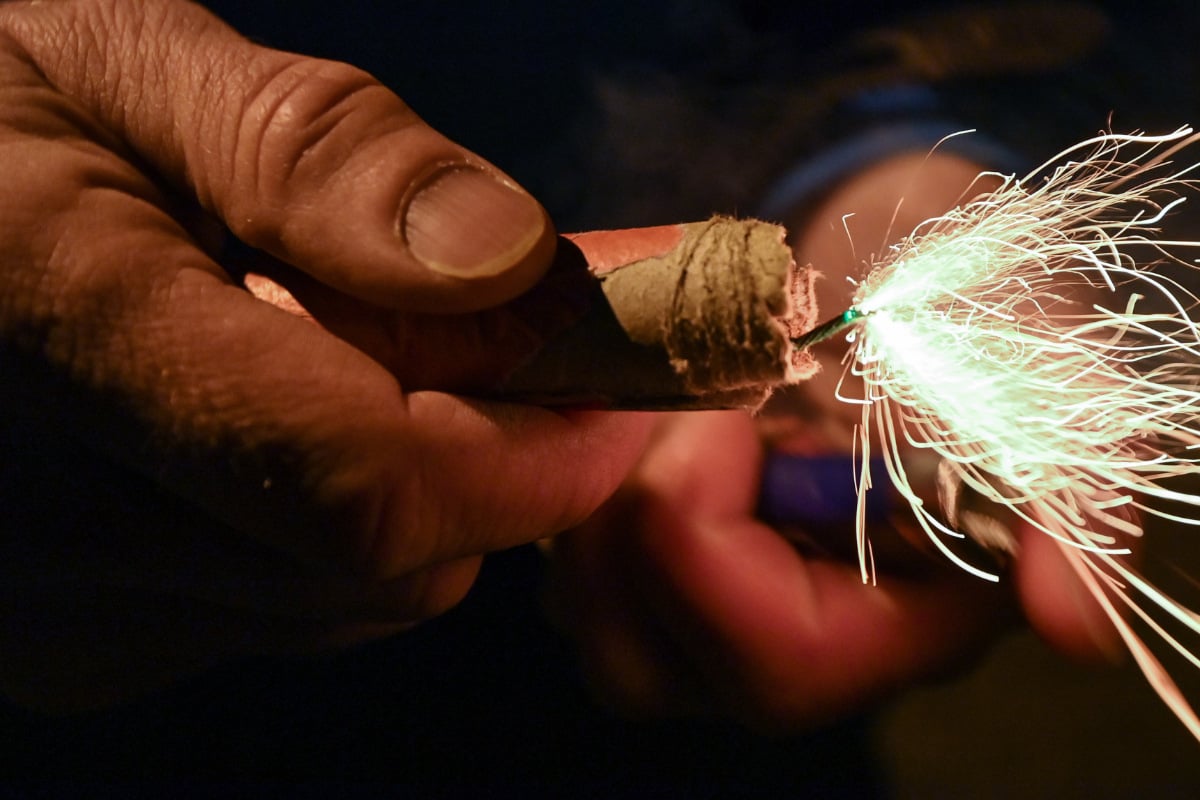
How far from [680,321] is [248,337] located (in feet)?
1.07

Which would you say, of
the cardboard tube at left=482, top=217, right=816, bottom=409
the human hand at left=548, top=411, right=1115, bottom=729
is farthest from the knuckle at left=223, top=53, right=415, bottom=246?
the human hand at left=548, top=411, right=1115, bottom=729

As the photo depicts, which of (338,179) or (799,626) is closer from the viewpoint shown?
(338,179)

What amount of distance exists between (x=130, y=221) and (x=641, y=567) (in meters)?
0.67

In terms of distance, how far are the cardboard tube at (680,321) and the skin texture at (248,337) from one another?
0.18 feet

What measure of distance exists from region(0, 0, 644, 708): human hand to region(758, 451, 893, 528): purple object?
1.19 feet

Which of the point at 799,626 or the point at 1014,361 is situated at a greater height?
the point at 1014,361

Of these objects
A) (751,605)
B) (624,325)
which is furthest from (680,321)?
(751,605)

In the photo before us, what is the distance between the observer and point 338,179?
561 millimetres

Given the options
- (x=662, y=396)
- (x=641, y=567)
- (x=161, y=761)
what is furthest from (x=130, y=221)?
(x=161, y=761)

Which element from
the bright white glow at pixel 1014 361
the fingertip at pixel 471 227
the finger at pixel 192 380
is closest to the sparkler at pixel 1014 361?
the bright white glow at pixel 1014 361

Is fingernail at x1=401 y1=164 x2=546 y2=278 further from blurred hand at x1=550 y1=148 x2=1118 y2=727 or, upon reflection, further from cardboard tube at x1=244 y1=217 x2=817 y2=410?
blurred hand at x1=550 y1=148 x2=1118 y2=727

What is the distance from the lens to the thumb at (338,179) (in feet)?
1.81

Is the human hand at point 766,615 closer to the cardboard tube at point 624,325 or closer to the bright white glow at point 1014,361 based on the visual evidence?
the bright white glow at point 1014,361

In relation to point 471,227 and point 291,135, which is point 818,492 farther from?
point 291,135
